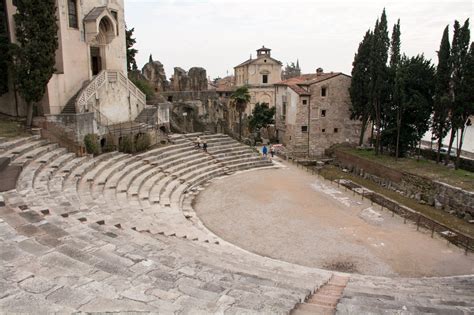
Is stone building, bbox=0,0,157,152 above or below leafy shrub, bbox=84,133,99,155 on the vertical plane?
above

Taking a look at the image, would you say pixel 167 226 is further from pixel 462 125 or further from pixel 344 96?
pixel 344 96

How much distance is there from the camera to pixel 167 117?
2711cm

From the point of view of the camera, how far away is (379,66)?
26.9 meters

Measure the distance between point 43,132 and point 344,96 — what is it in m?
24.6

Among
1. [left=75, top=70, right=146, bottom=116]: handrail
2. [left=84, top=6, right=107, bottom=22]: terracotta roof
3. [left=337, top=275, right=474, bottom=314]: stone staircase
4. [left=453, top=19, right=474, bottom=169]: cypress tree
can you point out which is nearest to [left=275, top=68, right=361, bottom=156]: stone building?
[left=453, top=19, right=474, bottom=169]: cypress tree

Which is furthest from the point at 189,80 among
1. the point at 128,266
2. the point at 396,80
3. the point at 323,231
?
the point at 128,266

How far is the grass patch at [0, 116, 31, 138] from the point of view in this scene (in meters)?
17.0

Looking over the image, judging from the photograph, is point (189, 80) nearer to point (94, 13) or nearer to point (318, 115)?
point (318, 115)

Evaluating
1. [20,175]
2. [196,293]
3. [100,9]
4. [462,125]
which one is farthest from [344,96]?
[196,293]

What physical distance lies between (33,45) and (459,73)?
2388cm

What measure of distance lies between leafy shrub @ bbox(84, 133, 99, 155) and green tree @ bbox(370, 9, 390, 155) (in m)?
20.1

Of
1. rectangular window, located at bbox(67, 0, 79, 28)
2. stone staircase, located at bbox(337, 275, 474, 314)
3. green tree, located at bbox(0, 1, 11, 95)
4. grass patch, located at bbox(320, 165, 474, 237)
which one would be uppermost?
rectangular window, located at bbox(67, 0, 79, 28)

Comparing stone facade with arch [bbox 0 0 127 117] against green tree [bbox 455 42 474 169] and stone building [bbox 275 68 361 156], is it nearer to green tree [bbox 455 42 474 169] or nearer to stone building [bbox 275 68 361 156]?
stone building [bbox 275 68 361 156]

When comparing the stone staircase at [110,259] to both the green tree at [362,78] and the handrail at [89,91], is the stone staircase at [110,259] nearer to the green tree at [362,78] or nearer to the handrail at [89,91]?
the handrail at [89,91]
